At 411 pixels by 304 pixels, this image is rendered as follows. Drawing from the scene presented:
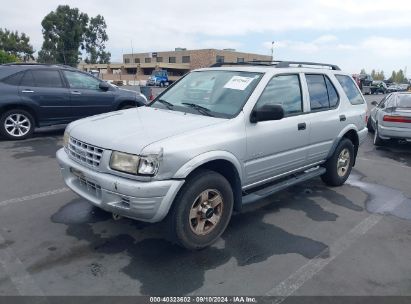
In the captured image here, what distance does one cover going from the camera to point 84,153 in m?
3.43

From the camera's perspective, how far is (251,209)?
460cm

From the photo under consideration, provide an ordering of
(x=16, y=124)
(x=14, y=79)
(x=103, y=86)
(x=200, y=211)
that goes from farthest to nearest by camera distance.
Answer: (x=103, y=86)
(x=16, y=124)
(x=14, y=79)
(x=200, y=211)

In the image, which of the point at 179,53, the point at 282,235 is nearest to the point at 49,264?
the point at 282,235

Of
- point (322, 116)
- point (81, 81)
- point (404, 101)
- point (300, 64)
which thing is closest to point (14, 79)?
point (81, 81)

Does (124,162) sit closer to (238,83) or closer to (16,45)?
(238,83)

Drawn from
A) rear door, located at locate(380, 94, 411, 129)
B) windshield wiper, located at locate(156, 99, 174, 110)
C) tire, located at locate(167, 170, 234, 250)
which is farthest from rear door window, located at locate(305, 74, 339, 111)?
rear door, located at locate(380, 94, 411, 129)

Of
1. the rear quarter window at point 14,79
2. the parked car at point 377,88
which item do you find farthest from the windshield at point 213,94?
the parked car at point 377,88

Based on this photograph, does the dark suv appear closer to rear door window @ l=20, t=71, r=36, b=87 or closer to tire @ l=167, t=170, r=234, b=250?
rear door window @ l=20, t=71, r=36, b=87

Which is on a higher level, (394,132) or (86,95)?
(86,95)

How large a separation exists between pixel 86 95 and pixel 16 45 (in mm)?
59630

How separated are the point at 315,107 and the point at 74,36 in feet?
222

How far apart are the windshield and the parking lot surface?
138 centimetres

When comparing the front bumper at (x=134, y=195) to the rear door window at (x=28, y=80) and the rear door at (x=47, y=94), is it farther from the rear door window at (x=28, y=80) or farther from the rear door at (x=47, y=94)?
the rear door window at (x=28, y=80)

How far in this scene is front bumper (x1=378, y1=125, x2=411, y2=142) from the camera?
8.21m
